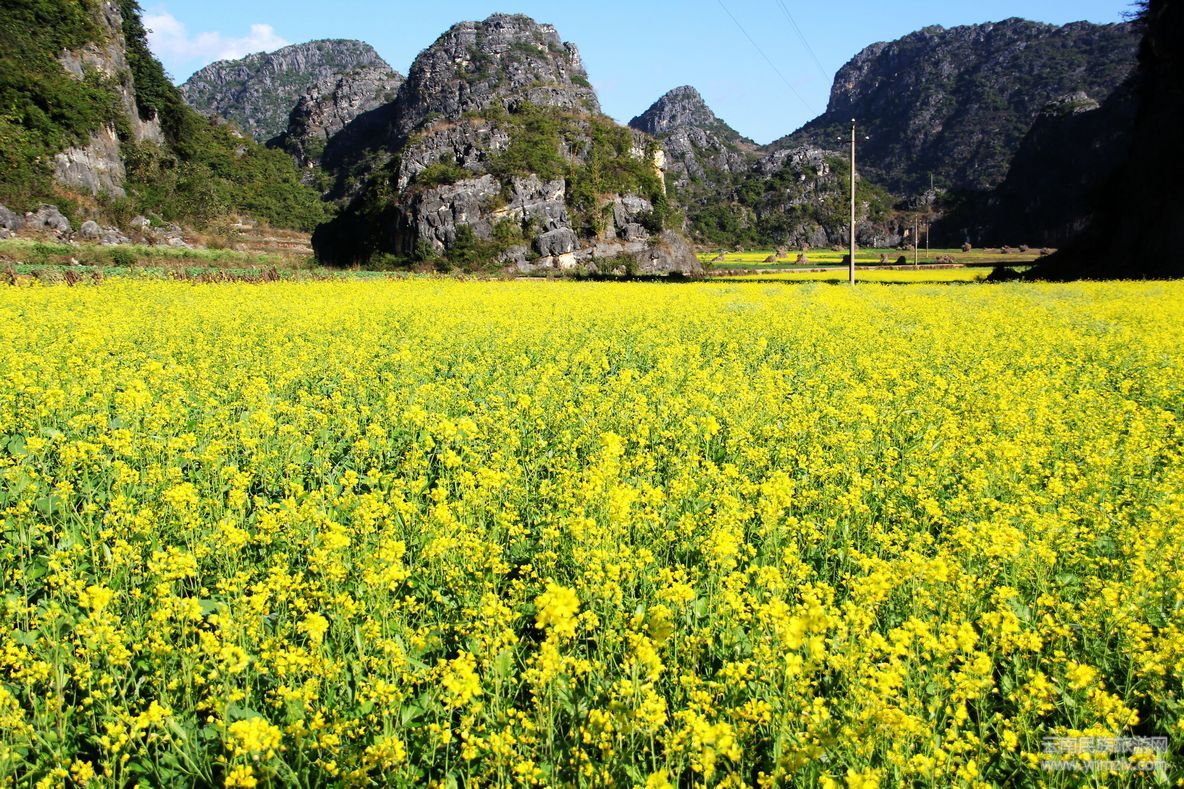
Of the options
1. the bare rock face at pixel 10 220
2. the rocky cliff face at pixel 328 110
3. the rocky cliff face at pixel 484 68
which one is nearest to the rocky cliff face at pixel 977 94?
the rocky cliff face at pixel 484 68

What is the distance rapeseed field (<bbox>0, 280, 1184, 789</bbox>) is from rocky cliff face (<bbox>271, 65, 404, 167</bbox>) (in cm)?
14720

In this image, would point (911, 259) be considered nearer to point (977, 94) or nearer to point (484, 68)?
point (484, 68)

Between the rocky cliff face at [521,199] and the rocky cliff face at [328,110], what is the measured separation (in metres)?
81.9

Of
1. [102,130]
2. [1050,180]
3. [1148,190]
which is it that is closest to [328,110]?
[102,130]

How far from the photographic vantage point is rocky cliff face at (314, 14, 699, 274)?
60.2m

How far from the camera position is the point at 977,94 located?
15825cm

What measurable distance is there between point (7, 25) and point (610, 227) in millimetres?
54248

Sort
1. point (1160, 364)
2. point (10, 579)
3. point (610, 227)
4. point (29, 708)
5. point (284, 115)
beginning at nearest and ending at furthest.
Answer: point (29, 708) → point (10, 579) → point (1160, 364) → point (610, 227) → point (284, 115)

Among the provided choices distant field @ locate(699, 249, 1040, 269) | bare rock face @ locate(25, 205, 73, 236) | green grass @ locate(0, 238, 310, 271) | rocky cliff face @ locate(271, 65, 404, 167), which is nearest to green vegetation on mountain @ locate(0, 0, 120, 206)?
bare rock face @ locate(25, 205, 73, 236)

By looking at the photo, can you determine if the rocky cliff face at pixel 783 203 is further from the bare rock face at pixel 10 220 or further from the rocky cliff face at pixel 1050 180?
the bare rock face at pixel 10 220

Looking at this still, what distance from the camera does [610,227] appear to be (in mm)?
65500

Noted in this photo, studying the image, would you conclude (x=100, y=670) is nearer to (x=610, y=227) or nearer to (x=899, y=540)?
(x=899, y=540)

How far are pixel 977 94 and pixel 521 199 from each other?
145m

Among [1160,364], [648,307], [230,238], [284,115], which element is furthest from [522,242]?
[284,115]
